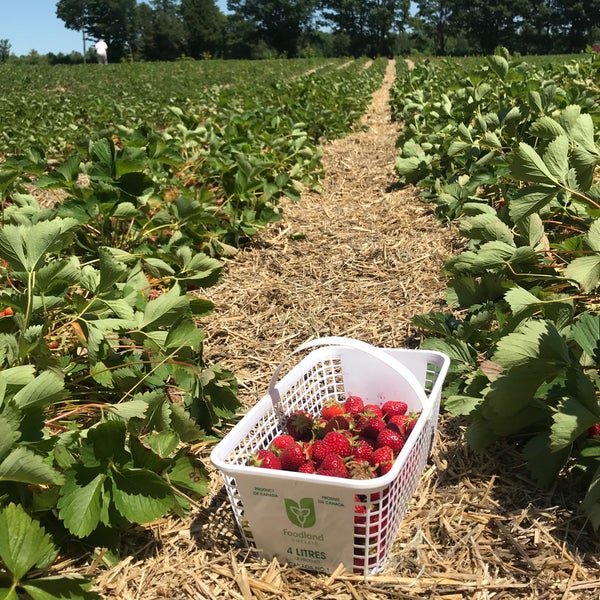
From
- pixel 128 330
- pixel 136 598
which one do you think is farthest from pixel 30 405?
pixel 128 330

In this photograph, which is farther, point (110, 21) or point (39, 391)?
point (110, 21)

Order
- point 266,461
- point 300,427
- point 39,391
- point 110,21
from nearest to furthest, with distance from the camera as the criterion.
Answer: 1. point 39,391
2. point 266,461
3. point 300,427
4. point 110,21

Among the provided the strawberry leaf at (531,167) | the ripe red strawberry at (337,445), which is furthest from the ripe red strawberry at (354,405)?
the strawberry leaf at (531,167)

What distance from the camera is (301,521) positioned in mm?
1559


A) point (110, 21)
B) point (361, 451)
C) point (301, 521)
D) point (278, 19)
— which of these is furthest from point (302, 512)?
point (110, 21)

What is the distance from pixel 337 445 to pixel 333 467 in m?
0.11

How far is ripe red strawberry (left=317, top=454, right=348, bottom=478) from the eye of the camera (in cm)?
159

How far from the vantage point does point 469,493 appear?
6.06 feet

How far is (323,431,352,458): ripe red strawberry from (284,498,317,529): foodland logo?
192mm

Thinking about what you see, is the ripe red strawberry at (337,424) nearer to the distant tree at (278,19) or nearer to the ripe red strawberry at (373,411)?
the ripe red strawberry at (373,411)

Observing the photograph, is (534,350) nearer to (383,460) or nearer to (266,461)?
(383,460)

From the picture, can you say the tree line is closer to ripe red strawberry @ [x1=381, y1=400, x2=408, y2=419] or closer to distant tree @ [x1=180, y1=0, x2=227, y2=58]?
distant tree @ [x1=180, y1=0, x2=227, y2=58]

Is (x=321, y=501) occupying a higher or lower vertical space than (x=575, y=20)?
lower

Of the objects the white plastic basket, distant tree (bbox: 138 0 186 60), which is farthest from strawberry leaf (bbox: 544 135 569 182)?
distant tree (bbox: 138 0 186 60)
